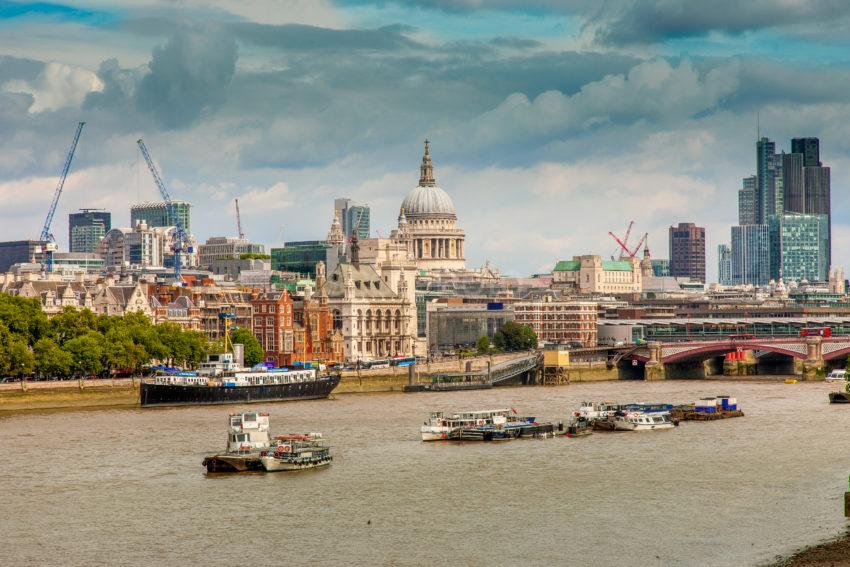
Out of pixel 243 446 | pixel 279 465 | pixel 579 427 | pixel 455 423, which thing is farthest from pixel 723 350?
pixel 279 465

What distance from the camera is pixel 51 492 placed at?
6775 centimetres

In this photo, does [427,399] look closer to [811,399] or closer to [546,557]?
[811,399]

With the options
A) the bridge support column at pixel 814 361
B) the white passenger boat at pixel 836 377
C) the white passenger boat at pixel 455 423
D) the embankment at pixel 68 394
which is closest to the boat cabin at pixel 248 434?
the white passenger boat at pixel 455 423

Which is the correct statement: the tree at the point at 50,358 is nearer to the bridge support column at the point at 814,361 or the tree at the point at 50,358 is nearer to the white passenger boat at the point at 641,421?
the white passenger boat at the point at 641,421

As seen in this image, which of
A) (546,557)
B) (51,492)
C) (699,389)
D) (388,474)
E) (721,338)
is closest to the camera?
(546,557)

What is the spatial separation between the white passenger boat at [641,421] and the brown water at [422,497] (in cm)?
157

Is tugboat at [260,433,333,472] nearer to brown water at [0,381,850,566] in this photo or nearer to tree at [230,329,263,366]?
brown water at [0,381,850,566]

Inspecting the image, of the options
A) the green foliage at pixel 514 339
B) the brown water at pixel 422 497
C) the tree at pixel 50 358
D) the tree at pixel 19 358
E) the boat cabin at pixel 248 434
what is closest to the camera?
the brown water at pixel 422 497

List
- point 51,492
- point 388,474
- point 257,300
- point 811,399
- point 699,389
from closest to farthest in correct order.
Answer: point 51,492 → point 388,474 → point 811,399 → point 699,389 → point 257,300

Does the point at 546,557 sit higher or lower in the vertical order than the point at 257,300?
lower

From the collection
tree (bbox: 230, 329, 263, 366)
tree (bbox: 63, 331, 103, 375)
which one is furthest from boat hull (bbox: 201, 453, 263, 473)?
tree (bbox: 230, 329, 263, 366)

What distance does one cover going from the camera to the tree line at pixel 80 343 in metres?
111

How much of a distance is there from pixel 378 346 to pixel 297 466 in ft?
311

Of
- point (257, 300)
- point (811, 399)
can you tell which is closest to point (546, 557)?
point (811, 399)
